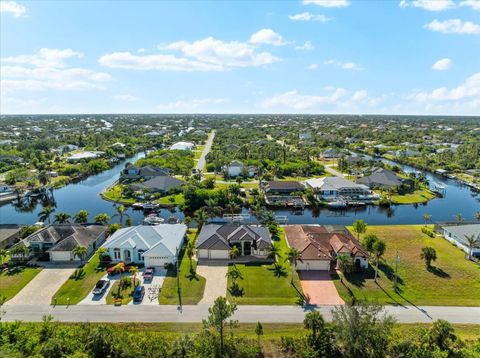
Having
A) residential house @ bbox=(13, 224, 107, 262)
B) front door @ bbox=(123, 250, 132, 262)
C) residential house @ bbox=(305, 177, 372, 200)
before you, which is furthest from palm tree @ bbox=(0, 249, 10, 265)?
residential house @ bbox=(305, 177, 372, 200)

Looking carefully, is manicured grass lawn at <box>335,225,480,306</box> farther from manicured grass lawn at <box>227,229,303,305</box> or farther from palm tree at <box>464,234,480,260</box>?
manicured grass lawn at <box>227,229,303,305</box>

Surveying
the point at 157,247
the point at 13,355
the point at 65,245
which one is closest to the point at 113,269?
the point at 157,247

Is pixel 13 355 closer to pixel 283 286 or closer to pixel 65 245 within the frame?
pixel 65 245

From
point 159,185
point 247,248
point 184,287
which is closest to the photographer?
point 184,287

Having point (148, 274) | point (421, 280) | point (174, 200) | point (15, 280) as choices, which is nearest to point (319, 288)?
point (421, 280)

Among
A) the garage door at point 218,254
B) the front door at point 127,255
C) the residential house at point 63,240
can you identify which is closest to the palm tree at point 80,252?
the residential house at point 63,240

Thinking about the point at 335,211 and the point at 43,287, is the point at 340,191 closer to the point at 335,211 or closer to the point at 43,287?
the point at 335,211

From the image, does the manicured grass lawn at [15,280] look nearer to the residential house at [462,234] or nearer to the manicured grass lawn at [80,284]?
the manicured grass lawn at [80,284]
